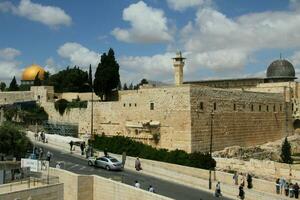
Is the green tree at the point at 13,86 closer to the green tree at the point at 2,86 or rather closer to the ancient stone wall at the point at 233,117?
the green tree at the point at 2,86

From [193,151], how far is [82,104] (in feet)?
45.5

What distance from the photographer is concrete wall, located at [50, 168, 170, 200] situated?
17.7 m

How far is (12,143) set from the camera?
89.7ft

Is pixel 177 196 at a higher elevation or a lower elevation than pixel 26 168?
lower

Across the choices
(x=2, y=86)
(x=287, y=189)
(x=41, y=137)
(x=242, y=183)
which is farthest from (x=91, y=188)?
(x=2, y=86)

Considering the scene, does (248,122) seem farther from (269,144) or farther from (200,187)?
(200,187)

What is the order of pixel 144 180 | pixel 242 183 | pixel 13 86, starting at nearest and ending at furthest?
pixel 242 183 → pixel 144 180 → pixel 13 86

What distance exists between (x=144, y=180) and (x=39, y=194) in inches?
299

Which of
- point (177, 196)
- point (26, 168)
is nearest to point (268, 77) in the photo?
point (177, 196)

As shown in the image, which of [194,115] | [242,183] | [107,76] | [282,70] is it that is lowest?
[242,183]

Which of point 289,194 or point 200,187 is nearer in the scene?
point 289,194

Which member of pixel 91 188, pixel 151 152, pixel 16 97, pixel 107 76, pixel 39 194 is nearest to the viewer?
pixel 39 194

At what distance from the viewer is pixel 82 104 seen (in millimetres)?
38906

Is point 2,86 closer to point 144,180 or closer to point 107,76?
point 107,76
